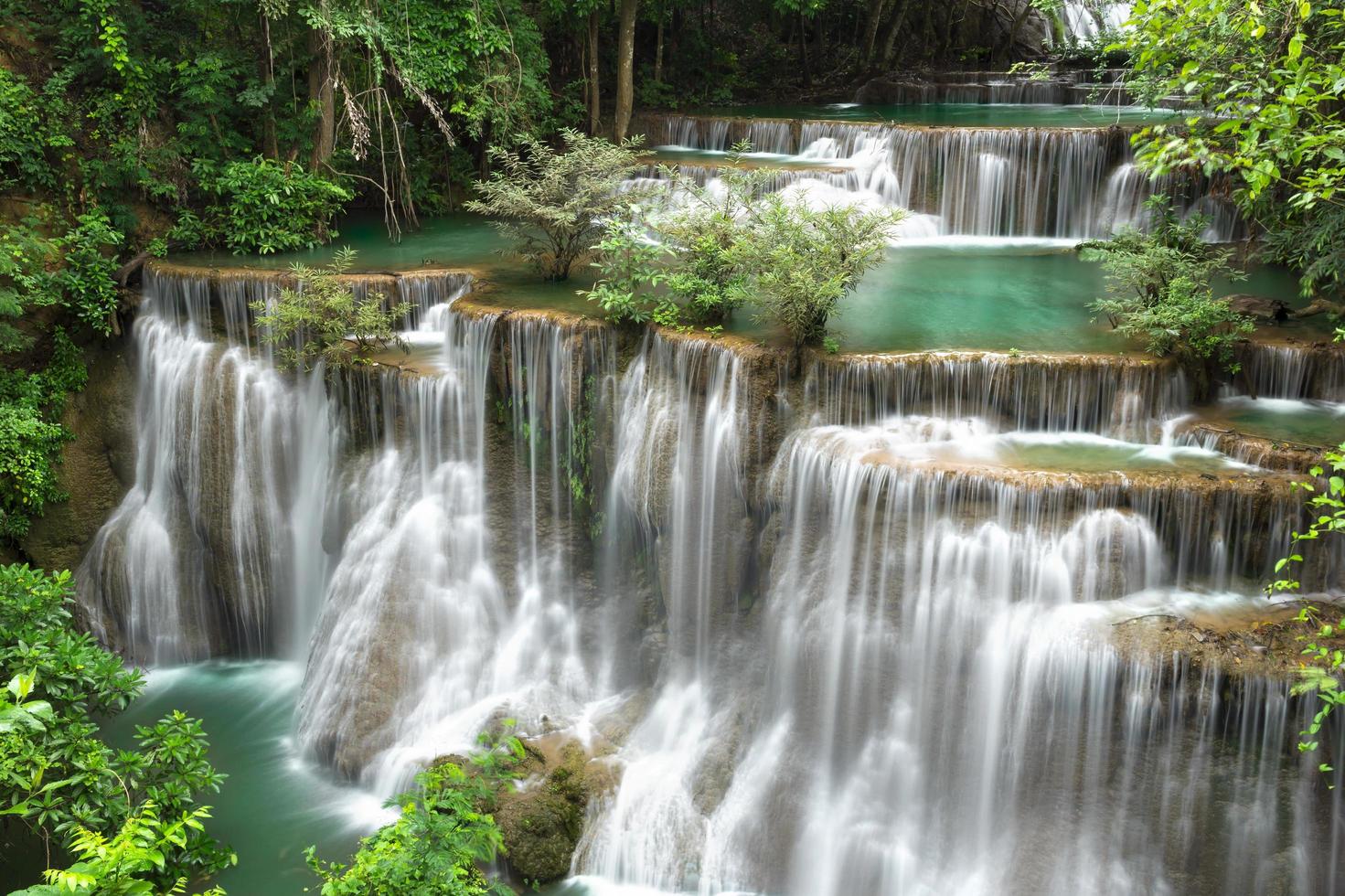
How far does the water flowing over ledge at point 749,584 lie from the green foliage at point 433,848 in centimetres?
121

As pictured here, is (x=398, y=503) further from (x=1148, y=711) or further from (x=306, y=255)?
(x=1148, y=711)

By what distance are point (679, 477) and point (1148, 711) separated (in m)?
4.44

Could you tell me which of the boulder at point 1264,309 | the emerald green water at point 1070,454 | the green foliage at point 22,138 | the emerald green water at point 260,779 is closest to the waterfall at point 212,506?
the emerald green water at point 260,779

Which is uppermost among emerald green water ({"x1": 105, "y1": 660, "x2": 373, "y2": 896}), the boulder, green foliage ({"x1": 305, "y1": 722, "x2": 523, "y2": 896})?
the boulder

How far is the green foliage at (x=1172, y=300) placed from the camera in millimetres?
9555

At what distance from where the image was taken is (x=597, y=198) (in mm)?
12062

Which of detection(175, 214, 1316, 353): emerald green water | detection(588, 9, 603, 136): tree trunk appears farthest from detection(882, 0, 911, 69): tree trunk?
detection(175, 214, 1316, 353): emerald green water

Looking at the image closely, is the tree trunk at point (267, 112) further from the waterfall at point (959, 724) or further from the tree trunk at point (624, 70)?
the waterfall at point (959, 724)

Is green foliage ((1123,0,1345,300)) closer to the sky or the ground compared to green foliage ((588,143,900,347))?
closer to the sky

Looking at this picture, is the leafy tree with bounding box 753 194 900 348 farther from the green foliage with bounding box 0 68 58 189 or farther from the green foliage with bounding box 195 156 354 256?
the green foliage with bounding box 0 68 58 189

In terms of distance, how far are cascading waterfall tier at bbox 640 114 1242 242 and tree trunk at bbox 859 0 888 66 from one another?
29.5ft

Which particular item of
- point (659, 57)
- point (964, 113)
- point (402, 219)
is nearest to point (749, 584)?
point (402, 219)

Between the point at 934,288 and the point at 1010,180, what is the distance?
3.33 m

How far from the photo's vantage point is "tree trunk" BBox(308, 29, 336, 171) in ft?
47.5
